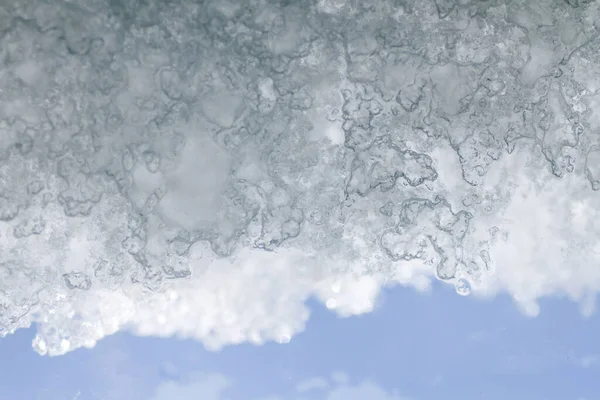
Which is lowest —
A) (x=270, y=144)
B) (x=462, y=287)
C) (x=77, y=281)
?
(x=77, y=281)

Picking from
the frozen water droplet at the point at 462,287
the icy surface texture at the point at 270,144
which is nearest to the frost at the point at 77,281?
the icy surface texture at the point at 270,144

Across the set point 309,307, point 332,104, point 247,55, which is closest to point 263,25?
point 247,55

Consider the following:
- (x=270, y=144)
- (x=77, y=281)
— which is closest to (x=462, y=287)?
(x=270, y=144)

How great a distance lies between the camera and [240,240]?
5.34 ft

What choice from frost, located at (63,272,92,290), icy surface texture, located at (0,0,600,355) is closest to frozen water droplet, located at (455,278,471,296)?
icy surface texture, located at (0,0,600,355)

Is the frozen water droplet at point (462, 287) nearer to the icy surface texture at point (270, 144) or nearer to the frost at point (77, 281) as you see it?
the icy surface texture at point (270, 144)

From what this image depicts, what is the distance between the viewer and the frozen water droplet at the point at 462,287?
1.67m

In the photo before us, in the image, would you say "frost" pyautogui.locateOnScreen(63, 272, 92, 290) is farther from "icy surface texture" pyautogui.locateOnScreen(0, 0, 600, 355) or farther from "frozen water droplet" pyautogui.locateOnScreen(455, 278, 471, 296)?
"frozen water droplet" pyautogui.locateOnScreen(455, 278, 471, 296)

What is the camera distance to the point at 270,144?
5.20 feet

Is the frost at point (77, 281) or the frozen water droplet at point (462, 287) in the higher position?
the frozen water droplet at point (462, 287)

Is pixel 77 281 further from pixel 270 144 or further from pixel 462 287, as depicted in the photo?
Answer: pixel 462 287

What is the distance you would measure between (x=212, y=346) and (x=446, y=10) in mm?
1047

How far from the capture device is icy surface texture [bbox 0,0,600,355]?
4.97 ft

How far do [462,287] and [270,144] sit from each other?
59cm
